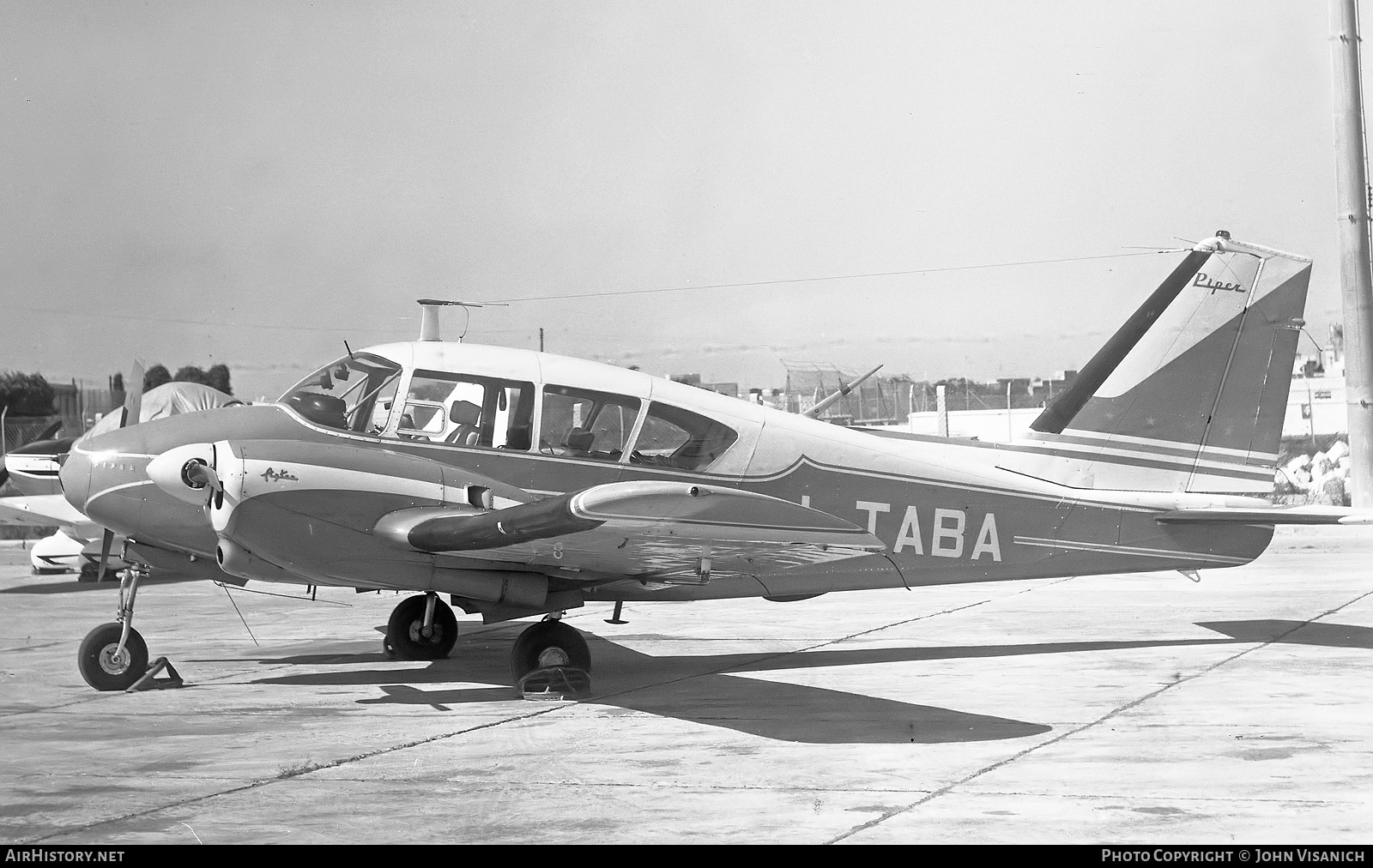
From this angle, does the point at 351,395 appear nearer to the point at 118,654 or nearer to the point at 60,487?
the point at 118,654

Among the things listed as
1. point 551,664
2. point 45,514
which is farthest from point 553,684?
point 45,514

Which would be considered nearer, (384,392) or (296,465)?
(296,465)

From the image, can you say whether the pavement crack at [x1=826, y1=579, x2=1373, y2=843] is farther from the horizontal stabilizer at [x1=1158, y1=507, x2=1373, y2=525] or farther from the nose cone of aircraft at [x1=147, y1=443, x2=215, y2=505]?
the nose cone of aircraft at [x1=147, y1=443, x2=215, y2=505]

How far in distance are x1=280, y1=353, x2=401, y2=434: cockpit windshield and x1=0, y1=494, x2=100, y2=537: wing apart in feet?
28.9

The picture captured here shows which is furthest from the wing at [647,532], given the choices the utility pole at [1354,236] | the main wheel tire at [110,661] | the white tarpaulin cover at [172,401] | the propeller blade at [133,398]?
the utility pole at [1354,236]

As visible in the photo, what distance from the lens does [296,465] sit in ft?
27.5

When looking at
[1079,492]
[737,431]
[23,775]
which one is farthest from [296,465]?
[1079,492]

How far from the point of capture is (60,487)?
52.4 ft

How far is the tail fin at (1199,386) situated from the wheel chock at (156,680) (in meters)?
7.33

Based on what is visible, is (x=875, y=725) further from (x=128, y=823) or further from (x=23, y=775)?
(x=23, y=775)

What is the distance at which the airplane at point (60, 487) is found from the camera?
13.0 meters

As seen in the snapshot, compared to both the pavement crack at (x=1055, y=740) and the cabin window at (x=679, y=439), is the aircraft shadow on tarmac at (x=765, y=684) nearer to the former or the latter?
the pavement crack at (x=1055, y=740)

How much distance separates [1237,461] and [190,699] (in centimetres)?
872

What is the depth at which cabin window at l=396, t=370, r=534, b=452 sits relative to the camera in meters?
9.22
